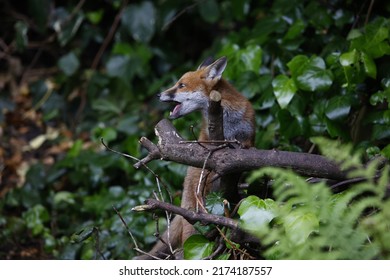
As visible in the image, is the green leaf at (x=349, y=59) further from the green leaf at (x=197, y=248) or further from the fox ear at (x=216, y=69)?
the green leaf at (x=197, y=248)

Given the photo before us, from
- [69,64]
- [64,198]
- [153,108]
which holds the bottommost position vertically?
[64,198]

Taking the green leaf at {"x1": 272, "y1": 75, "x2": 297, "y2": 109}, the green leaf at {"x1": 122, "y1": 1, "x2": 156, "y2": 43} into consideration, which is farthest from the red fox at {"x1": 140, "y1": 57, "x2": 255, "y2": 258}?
the green leaf at {"x1": 122, "y1": 1, "x2": 156, "y2": 43}

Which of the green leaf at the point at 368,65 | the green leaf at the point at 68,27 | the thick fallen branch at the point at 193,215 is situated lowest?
the green leaf at the point at 68,27

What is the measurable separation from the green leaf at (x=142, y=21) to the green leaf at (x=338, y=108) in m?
4.17

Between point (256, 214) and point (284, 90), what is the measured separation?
6.94 ft

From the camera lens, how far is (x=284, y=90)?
5.88 metres

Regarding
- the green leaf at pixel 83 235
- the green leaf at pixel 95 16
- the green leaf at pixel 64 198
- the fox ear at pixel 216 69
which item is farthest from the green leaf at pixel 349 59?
the green leaf at pixel 95 16

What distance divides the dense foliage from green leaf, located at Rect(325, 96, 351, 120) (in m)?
0.01

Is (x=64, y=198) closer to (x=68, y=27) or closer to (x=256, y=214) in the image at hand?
(x=68, y=27)

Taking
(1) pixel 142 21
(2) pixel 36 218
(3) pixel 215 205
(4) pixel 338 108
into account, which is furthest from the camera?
(1) pixel 142 21

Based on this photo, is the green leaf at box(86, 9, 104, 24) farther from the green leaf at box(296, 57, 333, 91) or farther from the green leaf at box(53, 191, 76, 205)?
the green leaf at box(296, 57, 333, 91)

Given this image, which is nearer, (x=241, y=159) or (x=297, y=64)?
(x=241, y=159)

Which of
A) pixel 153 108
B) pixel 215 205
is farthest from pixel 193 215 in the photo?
pixel 153 108

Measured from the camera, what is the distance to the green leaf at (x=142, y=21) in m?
9.21
